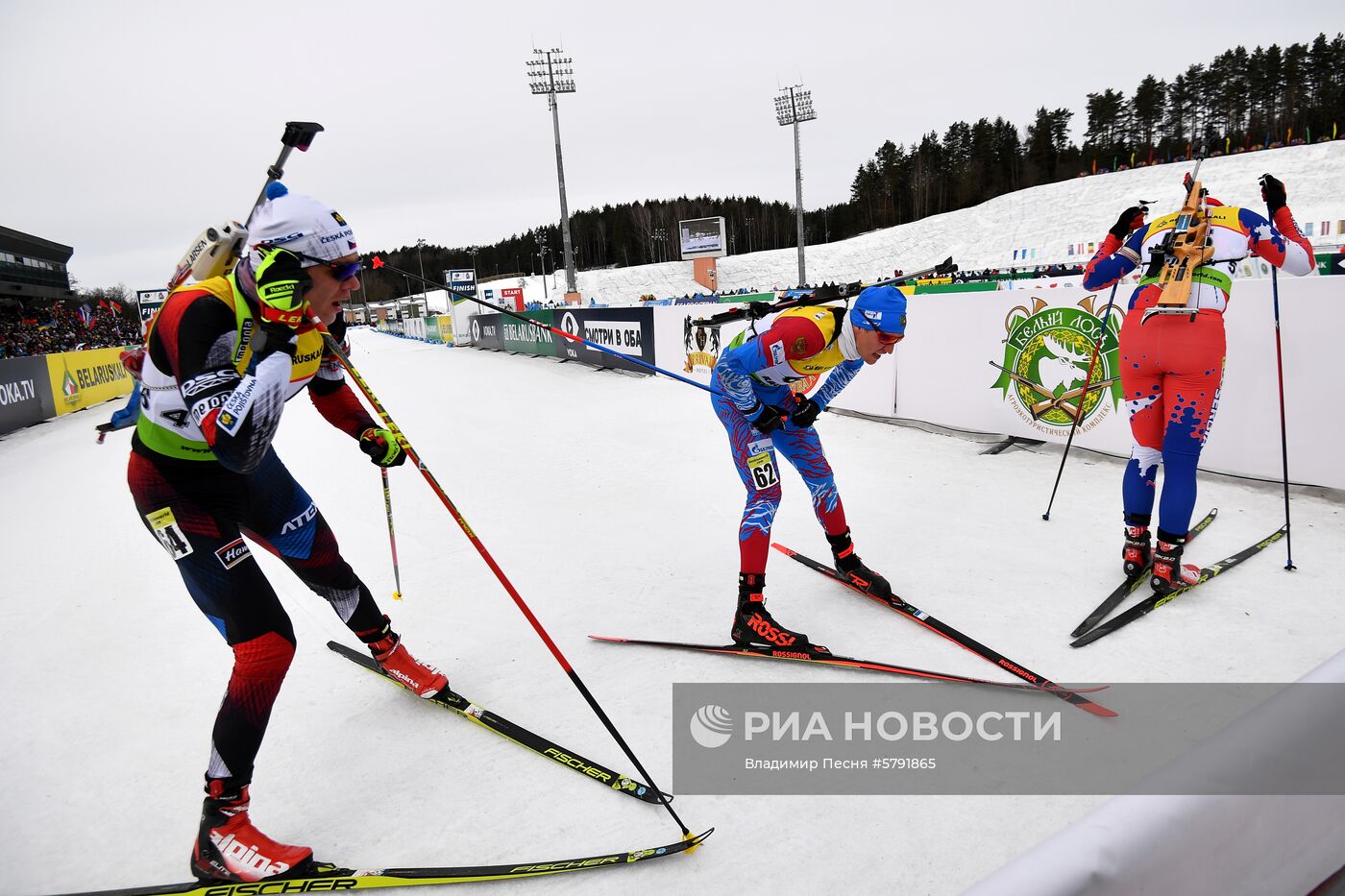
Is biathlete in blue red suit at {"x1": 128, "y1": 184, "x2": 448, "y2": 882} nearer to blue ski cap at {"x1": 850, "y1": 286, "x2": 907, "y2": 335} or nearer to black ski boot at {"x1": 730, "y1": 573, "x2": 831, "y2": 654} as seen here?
black ski boot at {"x1": 730, "y1": 573, "x2": 831, "y2": 654}

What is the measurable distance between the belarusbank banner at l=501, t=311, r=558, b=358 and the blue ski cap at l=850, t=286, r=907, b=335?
14.3 meters

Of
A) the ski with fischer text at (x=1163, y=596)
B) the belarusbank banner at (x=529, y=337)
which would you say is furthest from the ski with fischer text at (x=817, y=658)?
the belarusbank banner at (x=529, y=337)

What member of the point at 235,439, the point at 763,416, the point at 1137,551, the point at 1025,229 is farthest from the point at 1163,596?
the point at 1025,229

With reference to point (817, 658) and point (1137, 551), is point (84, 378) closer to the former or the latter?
point (817, 658)

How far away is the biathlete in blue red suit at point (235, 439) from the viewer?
1.90 meters

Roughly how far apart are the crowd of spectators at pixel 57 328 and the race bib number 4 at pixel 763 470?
29611mm

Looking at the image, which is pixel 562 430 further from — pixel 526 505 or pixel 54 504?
pixel 54 504

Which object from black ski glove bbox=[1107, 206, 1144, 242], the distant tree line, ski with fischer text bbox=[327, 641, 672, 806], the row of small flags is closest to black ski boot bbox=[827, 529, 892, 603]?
ski with fischer text bbox=[327, 641, 672, 806]

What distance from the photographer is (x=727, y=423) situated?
11.5 feet

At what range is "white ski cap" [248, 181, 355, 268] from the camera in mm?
2047

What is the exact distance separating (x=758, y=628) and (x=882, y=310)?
1544 mm

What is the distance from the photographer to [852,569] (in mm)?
3631

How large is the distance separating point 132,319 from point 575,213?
6076 centimetres

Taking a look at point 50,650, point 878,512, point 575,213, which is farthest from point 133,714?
point 575,213
